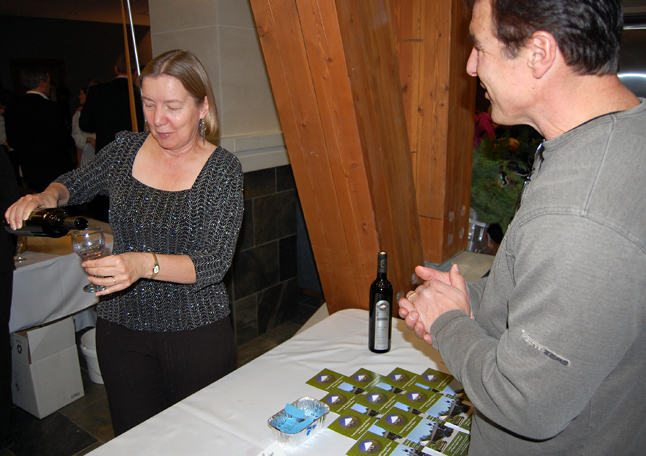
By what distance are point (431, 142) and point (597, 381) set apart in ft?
6.99

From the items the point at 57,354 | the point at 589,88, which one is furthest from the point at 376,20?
the point at 57,354

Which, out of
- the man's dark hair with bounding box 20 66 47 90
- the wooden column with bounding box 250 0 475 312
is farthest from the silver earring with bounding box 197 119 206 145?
the man's dark hair with bounding box 20 66 47 90

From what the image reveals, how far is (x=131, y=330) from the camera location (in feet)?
5.25

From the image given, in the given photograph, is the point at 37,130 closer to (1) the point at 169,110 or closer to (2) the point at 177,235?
(1) the point at 169,110

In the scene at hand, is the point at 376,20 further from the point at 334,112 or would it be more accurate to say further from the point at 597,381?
the point at 597,381

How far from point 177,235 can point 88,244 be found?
0.26m

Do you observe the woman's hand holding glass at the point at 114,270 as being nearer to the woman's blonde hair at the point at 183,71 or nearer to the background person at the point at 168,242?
the background person at the point at 168,242

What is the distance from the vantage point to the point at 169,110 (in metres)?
1.60

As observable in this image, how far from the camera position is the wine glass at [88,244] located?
1.47 meters

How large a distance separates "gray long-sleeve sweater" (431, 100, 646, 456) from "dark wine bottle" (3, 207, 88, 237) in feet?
4.14

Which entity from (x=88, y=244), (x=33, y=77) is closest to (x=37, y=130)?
(x=33, y=77)

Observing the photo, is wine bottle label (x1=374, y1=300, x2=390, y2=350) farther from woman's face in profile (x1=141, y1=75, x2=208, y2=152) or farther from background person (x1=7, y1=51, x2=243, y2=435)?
woman's face in profile (x1=141, y1=75, x2=208, y2=152)

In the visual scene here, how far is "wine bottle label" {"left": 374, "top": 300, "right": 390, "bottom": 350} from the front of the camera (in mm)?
1644

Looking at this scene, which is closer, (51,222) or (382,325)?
(51,222)
